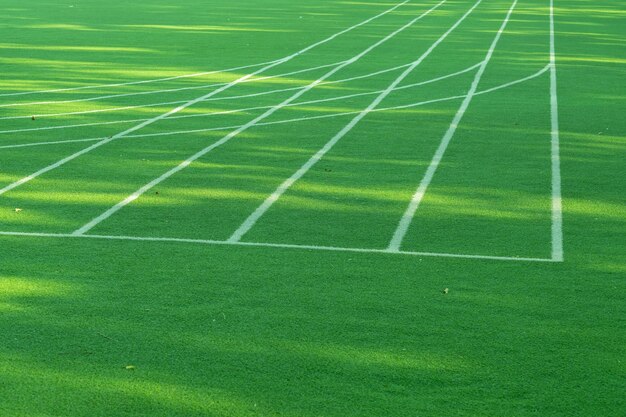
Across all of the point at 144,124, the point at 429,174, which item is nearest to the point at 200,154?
the point at 144,124

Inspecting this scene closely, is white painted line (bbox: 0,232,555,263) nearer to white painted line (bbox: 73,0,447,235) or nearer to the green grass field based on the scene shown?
the green grass field

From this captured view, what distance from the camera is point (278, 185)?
1097cm

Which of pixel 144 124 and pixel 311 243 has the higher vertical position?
pixel 311 243

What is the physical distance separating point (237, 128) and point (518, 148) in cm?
336

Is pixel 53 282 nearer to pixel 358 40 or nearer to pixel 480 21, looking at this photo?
pixel 358 40

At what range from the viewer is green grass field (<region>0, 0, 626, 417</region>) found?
6207 mm

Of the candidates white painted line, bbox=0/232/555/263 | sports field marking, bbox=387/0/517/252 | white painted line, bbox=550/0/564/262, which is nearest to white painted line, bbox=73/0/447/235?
white painted line, bbox=0/232/555/263

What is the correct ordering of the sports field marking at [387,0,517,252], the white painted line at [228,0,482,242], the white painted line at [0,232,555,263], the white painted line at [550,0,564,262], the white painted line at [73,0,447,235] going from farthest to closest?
the white painted line at [73,0,447,235] → the white painted line at [228,0,482,242] → the sports field marking at [387,0,517,252] → the white painted line at [550,0,564,262] → the white painted line at [0,232,555,263]

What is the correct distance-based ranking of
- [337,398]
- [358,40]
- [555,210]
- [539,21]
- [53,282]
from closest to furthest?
1. [337,398]
2. [53,282]
3. [555,210]
4. [358,40]
5. [539,21]

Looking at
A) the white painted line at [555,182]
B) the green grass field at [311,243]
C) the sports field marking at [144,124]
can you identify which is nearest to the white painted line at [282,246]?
the green grass field at [311,243]

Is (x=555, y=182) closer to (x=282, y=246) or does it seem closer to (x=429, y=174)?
(x=429, y=174)

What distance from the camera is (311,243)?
8.94 m

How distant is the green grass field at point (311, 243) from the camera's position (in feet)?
20.4

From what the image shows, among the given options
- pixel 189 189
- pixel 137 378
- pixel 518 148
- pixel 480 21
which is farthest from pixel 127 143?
pixel 480 21
